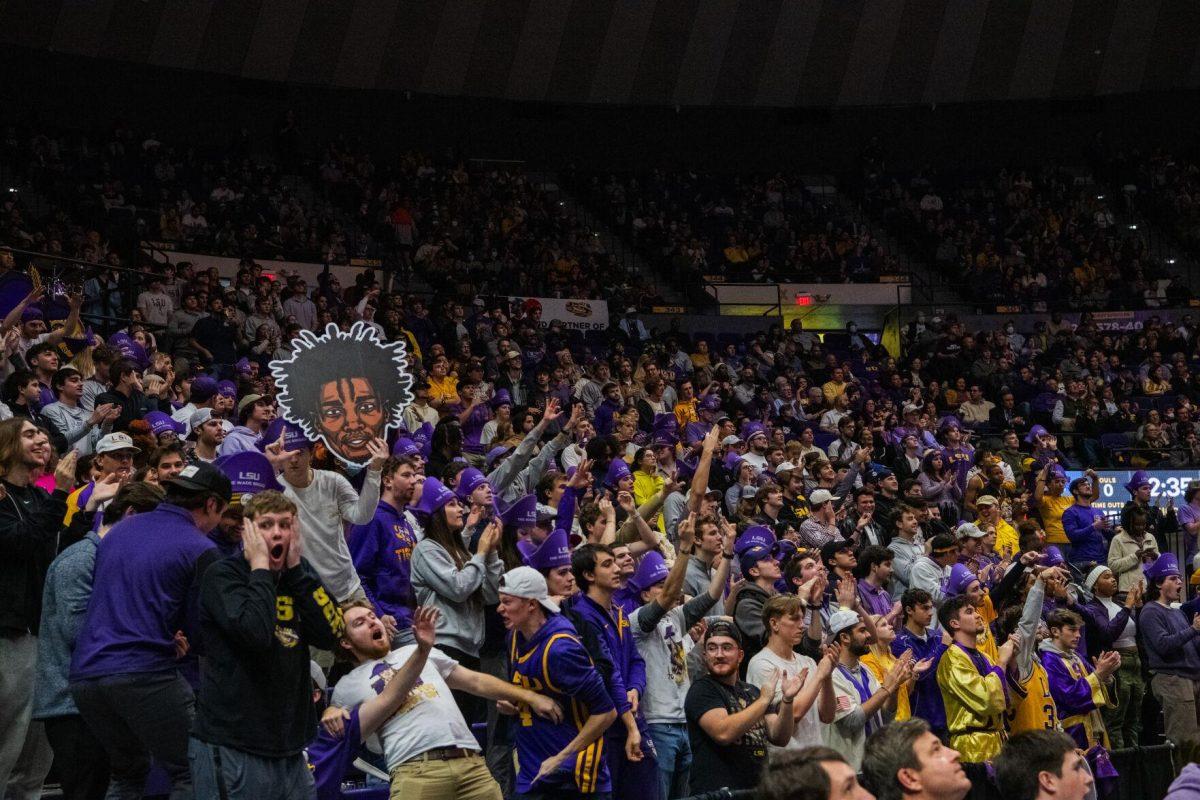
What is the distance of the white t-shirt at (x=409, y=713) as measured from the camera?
5062 millimetres

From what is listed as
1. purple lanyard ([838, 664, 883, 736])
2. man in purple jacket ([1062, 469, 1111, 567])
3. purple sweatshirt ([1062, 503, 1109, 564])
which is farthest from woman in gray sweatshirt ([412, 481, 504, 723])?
purple sweatshirt ([1062, 503, 1109, 564])

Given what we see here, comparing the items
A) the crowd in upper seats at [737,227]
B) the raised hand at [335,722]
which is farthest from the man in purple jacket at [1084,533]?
the crowd in upper seats at [737,227]

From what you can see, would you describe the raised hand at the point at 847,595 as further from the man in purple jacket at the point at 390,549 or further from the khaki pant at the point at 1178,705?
the khaki pant at the point at 1178,705

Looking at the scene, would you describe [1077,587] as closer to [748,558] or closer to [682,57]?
[748,558]

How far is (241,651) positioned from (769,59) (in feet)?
81.7

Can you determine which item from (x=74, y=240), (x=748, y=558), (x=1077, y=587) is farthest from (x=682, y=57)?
(x=748, y=558)

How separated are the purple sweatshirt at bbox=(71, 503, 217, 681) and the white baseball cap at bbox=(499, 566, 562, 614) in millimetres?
Answer: 1329

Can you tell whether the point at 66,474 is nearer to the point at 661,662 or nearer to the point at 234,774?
the point at 234,774

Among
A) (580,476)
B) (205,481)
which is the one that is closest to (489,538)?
(205,481)

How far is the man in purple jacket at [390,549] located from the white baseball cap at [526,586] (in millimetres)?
1060

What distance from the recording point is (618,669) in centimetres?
606

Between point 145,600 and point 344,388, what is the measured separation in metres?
1.84

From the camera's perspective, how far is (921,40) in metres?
27.5

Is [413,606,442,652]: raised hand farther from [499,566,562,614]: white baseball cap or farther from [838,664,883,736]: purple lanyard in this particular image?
[838,664,883,736]: purple lanyard
